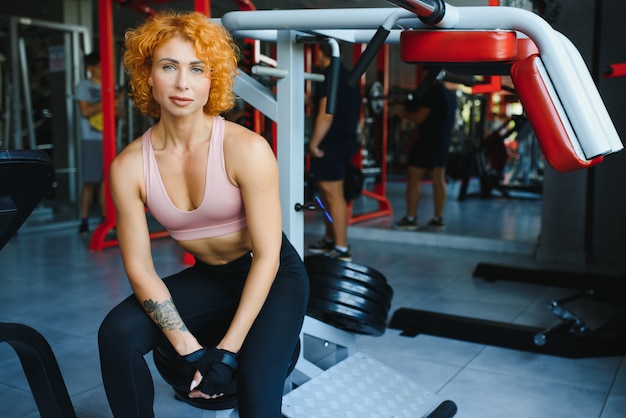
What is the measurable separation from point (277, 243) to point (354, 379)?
64cm

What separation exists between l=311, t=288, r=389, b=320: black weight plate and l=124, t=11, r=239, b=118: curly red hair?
0.67 m

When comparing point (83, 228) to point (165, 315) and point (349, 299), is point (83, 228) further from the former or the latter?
point (165, 315)

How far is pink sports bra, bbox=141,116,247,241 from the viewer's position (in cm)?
144

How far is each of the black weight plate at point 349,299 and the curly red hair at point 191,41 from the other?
0.67 meters

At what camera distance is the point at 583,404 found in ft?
6.86

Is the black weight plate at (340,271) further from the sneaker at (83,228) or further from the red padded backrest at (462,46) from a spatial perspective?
the sneaker at (83,228)

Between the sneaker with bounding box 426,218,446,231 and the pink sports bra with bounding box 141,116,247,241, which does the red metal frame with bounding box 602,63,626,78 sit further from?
the sneaker with bounding box 426,218,446,231

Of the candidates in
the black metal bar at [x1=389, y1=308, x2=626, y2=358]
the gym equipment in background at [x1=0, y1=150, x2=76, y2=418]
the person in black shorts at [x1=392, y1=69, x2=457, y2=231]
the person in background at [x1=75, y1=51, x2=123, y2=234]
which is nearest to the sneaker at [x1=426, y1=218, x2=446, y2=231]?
the person in black shorts at [x1=392, y1=69, x2=457, y2=231]

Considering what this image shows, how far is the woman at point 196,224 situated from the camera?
137 centimetres

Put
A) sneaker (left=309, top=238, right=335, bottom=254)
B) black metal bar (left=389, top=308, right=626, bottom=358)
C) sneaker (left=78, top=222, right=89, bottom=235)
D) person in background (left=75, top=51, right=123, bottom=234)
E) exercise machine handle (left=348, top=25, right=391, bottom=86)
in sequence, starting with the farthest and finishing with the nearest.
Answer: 1. sneaker (left=78, top=222, right=89, bottom=235)
2. person in background (left=75, top=51, right=123, bottom=234)
3. sneaker (left=309, top=238, right=335, bottom=254)
4. black metal bar (left=389, top=308, right=626, bottom=358)
5. exercise machine handle (left=348, top=25, right=391, bottom=86)

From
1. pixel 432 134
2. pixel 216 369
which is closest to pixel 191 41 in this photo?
pixel 216 369

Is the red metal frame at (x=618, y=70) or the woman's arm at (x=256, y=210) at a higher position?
the red metal frame at (x=618, y=70)

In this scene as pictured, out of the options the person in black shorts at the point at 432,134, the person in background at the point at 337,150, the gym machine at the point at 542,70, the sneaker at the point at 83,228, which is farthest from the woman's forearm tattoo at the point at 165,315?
the sneaker at the point at 83,228

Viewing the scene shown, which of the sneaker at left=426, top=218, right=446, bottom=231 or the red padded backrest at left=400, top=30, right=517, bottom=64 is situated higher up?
the red padded backrest at left=400, top=30, right=517, bottom=64
